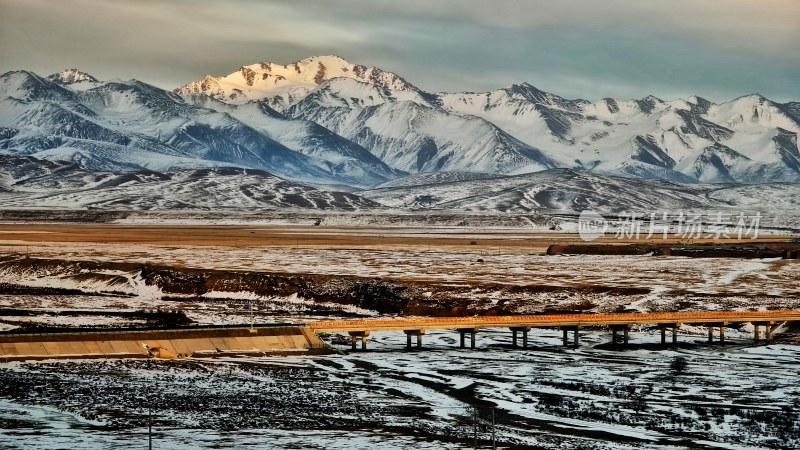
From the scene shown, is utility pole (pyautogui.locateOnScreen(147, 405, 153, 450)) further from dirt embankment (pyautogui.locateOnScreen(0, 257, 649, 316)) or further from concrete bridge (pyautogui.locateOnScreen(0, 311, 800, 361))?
dirt embankment (pyautogui.locateOnScreen(0, 257, 649, 316))

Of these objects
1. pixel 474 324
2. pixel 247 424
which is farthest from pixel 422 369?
pixel 247 424

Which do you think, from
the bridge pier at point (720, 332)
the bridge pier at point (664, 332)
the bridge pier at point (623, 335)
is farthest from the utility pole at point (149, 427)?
the bridge pier at point (720, 332)

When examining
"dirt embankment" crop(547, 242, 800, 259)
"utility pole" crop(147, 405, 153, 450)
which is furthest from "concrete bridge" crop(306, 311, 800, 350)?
"dirt embankment" crop(547, 242, 800, 259)

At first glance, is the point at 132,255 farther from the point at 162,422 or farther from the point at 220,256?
the point at 162,422

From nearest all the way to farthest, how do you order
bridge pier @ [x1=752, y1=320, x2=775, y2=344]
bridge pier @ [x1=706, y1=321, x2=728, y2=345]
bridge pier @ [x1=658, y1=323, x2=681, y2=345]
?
1. bridge pier @ [x1=658, y1=323, x2=681, y2=345]
2. bridge pier @ [x1=706, y1=321, x2=728, y2=345]
3. bridge pier @ [x1=752, y1=320, x2=775, y2=344]

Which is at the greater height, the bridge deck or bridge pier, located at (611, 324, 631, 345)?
the bridge deck

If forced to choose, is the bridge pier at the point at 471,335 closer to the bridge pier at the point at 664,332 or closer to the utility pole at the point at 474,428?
the bridge pier at the point at 664,332
